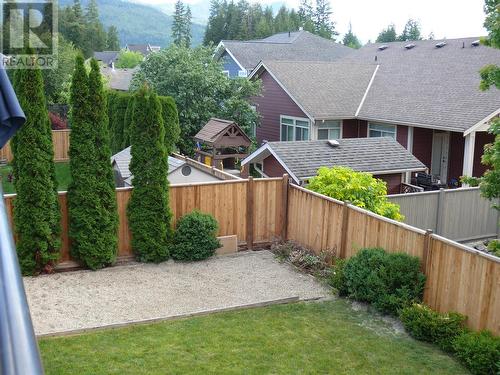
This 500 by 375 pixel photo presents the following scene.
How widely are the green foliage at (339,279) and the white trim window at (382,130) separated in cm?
1183

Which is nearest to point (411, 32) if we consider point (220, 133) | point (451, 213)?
point (220, 133)

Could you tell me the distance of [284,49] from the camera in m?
38.2

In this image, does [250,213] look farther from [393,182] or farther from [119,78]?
[119,78]

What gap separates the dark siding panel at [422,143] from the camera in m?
20.3

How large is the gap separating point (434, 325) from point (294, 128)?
621 inches

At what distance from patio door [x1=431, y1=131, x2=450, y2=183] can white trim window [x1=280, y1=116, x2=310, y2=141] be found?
480 cm

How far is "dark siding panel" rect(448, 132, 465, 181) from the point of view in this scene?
1973 cm

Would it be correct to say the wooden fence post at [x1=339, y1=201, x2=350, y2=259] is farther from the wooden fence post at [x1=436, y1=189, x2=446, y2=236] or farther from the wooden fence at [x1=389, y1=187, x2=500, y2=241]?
the wooden fence post at [x1=436, y1=189, x2=446, y2=236]

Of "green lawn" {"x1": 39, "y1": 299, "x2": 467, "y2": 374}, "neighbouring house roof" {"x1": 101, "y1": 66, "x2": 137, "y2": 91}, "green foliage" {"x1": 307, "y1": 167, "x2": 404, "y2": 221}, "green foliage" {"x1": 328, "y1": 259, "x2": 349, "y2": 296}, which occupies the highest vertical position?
"neighbouring house roof" {"x1": 101, "y1": 66, "x2": 137, "y2": 91}

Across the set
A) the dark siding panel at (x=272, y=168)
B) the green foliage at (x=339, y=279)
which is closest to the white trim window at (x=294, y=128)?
the dark siding panel at (x=272, y=168)

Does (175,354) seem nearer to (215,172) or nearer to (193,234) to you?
(193,234)

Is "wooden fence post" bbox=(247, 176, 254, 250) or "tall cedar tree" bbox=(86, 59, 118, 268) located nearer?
"tall cedar tree" bbox=(86, 59, 118, 268)

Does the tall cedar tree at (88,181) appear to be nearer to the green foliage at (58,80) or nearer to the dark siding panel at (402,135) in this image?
the dark siding panel at (402,135)

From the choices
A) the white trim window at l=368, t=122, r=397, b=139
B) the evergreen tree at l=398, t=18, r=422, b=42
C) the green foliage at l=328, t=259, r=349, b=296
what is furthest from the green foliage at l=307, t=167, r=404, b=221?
the evergreen tree at l=398, t=18, r=422, b=42
